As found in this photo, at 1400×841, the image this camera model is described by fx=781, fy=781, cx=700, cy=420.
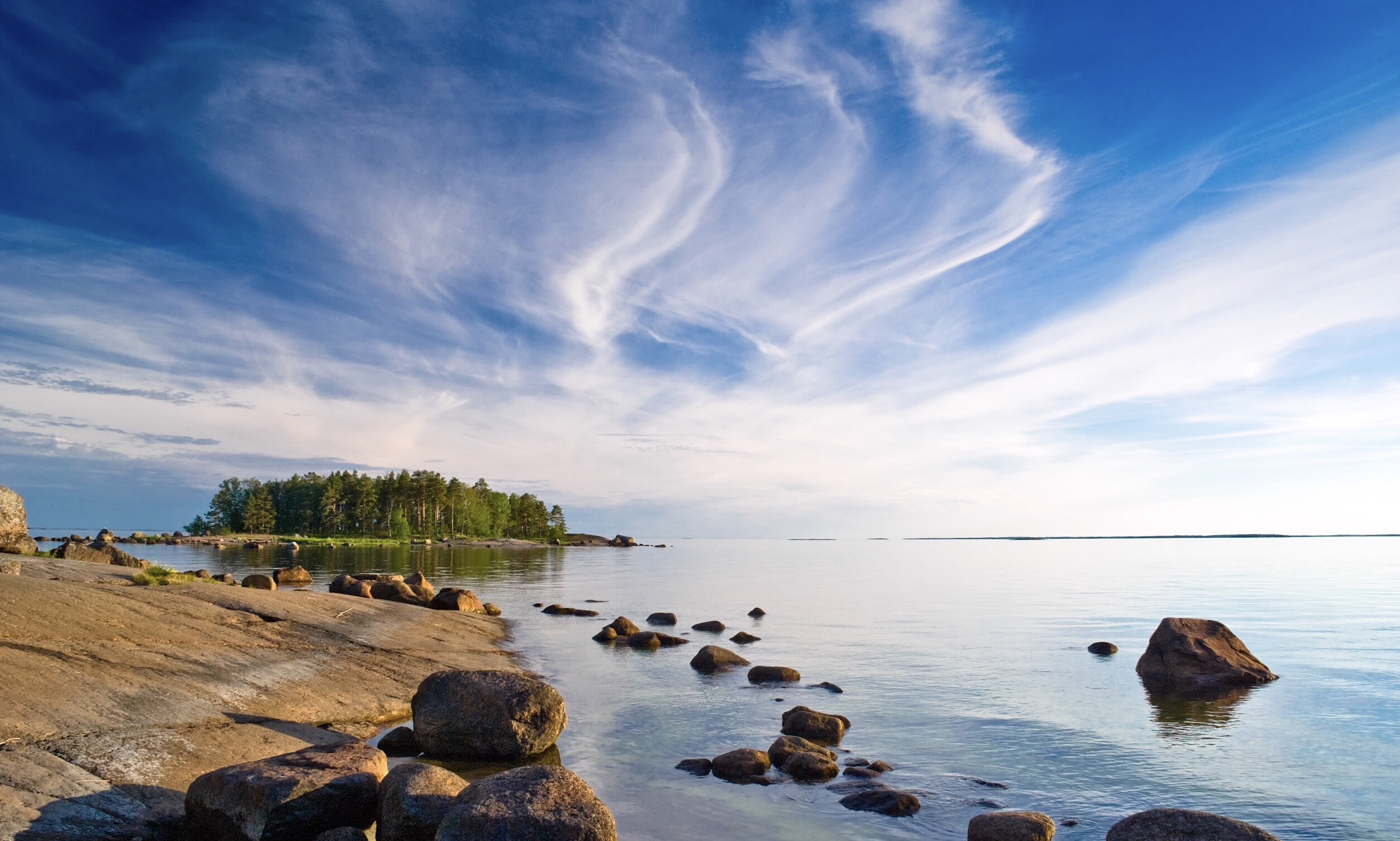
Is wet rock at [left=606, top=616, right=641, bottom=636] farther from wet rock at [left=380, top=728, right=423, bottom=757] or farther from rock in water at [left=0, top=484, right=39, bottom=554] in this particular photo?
rock in water at [left=0, top=484, right=39, bottom=554]

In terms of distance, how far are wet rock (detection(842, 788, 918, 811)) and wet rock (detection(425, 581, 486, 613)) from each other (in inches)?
1265

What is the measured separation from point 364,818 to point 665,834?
494 cm

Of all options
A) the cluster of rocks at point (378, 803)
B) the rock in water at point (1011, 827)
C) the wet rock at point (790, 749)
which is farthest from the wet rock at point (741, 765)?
the cluster of rocks at point (378, 803)

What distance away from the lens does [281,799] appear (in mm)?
11523

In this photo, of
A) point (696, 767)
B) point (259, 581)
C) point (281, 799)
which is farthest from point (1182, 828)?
point (259, 581)

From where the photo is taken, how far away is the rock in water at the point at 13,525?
32250 millimetres

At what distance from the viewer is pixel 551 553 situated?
15275cm

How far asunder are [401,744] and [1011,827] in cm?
1308

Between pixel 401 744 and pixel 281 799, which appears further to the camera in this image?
pixel 401 744

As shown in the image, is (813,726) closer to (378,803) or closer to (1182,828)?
(1182,828)

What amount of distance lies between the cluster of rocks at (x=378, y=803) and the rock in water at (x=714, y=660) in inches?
709

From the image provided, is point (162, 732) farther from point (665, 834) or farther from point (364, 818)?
point (665, 834)

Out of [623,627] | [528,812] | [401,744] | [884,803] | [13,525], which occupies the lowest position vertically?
[401,744]

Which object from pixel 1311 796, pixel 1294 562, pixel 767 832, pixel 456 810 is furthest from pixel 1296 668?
pixel 1294 562
